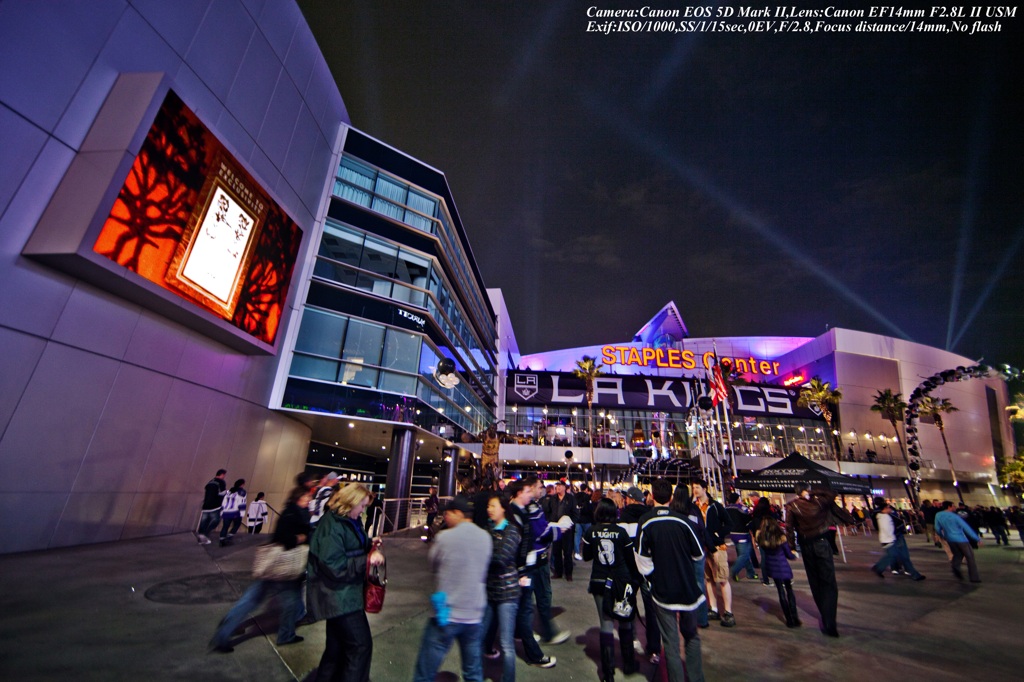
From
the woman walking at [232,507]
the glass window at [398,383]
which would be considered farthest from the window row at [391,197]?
the woman walking at [232,507]

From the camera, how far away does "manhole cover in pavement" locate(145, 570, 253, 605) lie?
6161 millimetres

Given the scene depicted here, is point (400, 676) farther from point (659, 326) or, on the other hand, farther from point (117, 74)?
point (659, 326)

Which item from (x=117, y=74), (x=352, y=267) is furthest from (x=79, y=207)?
(x=352, y=267)

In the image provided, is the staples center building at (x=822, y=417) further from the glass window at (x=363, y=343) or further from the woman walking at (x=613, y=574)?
the woman walking at (x=613, y=574)

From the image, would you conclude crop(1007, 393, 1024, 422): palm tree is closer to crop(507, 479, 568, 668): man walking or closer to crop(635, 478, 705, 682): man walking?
crop(635, 478, 705, 682): man walking

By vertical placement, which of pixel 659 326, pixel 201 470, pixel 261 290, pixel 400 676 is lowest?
pixel 400 676

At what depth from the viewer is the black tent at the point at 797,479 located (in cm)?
1318

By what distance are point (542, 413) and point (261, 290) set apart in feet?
139

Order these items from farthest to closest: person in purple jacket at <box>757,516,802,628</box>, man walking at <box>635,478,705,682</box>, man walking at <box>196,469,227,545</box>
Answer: man walking at <box>196,469,227,545</box> → person in purple jacket at <box>757,516,802,628</box> → man walking at <box>635,478,705,682</box>

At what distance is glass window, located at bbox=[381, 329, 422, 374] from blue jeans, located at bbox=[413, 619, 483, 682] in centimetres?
1850

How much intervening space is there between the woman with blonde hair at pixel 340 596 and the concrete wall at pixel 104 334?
9506 millimetres

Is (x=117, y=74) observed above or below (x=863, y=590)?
above

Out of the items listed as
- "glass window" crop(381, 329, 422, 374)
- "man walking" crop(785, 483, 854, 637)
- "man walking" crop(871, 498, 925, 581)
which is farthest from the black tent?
"glass window" crop(381, 329, 422, 374)

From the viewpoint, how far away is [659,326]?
6900cm
